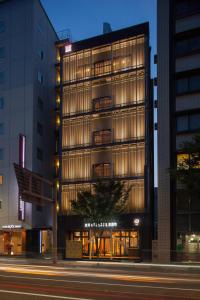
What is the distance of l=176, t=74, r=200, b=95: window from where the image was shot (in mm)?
50281

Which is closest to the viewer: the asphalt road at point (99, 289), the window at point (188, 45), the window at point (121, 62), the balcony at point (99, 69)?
the asphalt road at point (99, 289)

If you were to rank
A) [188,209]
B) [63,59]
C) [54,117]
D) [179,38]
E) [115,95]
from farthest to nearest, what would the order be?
[54,117]
[63,59]
[115,95]
[179,38]
[188,209]

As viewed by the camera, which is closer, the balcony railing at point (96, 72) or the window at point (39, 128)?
the balcony railing at point (96, 72)

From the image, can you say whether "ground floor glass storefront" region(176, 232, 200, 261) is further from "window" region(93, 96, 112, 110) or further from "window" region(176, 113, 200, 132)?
"window" region(93, 96, 112, 110)

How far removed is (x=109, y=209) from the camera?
2092 inches

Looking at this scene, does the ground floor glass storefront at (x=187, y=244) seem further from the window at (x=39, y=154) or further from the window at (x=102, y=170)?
the window at (x=39, y=154)

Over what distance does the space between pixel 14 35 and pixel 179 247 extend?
34793mm

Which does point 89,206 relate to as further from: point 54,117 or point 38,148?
point 54,117

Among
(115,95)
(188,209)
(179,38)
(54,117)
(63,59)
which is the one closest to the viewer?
(188,209)

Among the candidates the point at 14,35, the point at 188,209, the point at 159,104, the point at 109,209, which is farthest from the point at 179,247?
the point at 14,35

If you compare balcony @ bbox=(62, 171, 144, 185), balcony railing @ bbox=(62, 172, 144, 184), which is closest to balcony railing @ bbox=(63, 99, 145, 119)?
balcony @ bbox=(62, 171, 144, 185)

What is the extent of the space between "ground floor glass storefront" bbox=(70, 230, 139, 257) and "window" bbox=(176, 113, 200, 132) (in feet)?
41.6

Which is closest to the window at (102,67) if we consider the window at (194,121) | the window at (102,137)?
the window at (102,137)

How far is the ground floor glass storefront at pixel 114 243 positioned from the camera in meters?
55.9
